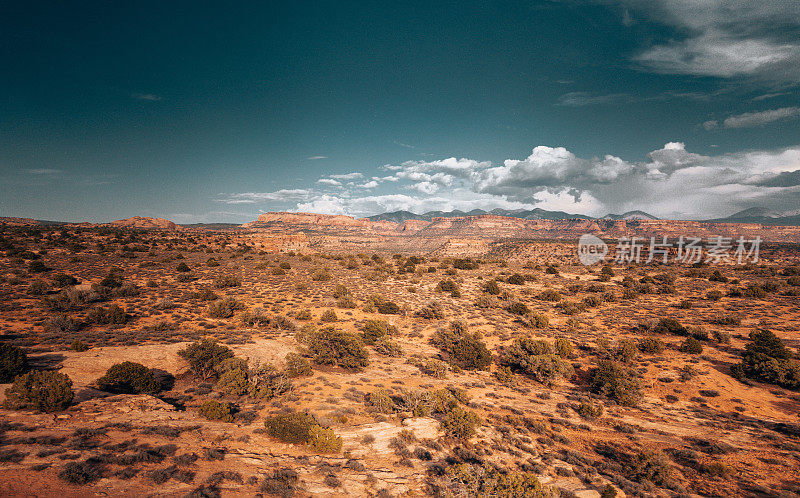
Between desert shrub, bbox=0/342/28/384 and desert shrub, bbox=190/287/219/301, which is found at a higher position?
desert shrub, bbox=0/342/28/384

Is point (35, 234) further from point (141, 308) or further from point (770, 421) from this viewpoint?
point (770, 421)

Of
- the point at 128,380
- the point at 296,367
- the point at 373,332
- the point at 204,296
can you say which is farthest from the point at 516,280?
the point at 128,380

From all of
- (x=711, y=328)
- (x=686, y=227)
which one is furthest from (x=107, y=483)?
(x=686, y=227)

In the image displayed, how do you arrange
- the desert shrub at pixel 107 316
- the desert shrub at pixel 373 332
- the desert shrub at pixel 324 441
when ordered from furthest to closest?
1. the desert shrub at pixel 373 332
2. the desert shrub at pixel 107 316
3. the desert shrub at pixel 324 441

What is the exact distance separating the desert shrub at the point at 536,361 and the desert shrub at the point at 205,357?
17040 mm

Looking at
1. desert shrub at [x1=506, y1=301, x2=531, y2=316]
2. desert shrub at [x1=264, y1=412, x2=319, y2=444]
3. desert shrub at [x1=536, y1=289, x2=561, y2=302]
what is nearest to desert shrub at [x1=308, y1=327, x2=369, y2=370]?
desert shrub at [x1=264, y1=412, x2=319, y2=444]

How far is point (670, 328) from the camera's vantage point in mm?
20844

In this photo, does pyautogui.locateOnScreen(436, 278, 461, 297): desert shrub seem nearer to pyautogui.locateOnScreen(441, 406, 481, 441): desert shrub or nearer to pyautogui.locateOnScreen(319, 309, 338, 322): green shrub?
pyautogui.locateOnScreen(319, 309, 338, 322): green shrub

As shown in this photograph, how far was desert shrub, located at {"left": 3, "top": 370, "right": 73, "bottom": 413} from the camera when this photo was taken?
8.75 m

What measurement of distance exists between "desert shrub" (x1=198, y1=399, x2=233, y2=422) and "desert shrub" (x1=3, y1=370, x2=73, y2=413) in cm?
403

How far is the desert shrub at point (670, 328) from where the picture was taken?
20587 millimetres

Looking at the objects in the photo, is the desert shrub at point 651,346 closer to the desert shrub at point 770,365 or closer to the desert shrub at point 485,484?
the desert shrub at point 770,365

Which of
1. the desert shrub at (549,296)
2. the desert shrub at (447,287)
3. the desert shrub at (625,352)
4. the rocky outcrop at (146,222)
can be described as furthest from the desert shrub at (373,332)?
the rocky outcrop at (146,222)

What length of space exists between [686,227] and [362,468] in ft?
798
